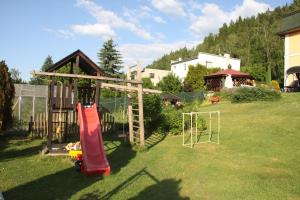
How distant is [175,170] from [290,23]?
97.1 feet

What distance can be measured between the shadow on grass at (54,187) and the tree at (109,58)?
144ft

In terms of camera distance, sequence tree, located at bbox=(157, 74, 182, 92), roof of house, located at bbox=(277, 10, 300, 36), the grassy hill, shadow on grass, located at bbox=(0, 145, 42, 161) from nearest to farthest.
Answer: shadow on grass, located at bbox=(0, 145, 42, 161), roof of house, located at bbox=(277, 10, 300, 36), tree, located at bbox=(157, 74, 182, 92), the grassy hill

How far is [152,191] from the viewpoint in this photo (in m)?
8.81

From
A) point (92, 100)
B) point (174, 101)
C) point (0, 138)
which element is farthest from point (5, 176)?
point (174, 101)

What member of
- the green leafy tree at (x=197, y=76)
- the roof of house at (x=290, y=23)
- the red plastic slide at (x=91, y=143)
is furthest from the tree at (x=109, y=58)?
the red plastic slide at (x=91, y=143)

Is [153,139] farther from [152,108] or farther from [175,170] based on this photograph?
[175,170]

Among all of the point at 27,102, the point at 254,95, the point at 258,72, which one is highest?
the point at 258,72

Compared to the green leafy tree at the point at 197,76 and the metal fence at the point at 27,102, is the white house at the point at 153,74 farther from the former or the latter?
the metal fence at the point at 27,102

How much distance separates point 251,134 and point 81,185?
10226mm

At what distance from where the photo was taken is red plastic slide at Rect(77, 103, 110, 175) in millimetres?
10586

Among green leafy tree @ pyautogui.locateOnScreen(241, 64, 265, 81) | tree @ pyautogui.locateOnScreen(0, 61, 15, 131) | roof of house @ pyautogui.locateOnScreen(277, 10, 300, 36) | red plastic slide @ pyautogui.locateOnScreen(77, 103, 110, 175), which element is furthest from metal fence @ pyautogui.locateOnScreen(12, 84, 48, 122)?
green leafy tree @ pyautogui.locateOnScreen(241, 64, 265, 81)

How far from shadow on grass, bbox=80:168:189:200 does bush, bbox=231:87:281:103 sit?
21.0 meters

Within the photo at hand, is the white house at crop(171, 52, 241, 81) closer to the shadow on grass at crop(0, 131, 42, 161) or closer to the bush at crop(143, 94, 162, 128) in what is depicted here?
the bush at crop(143, 94, 162, 128)

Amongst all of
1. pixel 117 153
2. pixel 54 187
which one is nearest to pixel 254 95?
pixel 117 153
